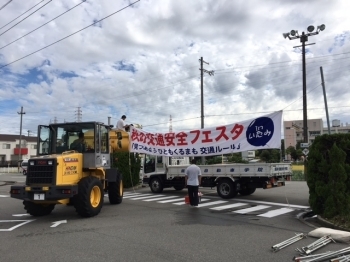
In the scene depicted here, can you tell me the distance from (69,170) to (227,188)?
7918 millimetres

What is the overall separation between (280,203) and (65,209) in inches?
343

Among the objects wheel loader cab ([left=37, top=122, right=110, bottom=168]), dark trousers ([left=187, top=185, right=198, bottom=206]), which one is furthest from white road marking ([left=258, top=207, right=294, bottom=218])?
wheel loader cab ([left=37, top=122, right=110, bottom=168])

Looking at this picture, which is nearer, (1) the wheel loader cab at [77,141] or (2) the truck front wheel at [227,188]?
(1) the wheel loader cab at [77,141]

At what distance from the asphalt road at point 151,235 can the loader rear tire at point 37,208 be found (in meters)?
0.24

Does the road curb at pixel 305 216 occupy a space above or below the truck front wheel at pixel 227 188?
below

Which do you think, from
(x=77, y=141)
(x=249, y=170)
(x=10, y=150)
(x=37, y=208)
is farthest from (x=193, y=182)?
(x=10, y=150)

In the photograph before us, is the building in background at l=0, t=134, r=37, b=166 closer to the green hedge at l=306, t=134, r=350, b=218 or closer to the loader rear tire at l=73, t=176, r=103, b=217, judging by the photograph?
the loader rear tire at l=73, t=176, r=103, b=217

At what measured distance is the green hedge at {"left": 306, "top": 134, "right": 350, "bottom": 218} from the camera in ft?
31.2

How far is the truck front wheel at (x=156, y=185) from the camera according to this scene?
60.5 ft

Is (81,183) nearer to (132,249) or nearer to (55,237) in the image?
(55,237)

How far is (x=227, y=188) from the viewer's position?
15.6 meters

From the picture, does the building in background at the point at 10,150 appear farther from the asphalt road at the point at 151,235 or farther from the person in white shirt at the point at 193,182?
the asphalt road at the point at 151,235

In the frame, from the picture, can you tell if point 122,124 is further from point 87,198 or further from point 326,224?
point 326,224

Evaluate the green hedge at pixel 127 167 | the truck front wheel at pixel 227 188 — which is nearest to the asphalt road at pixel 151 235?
the truck front wheel at pixel 227 188
